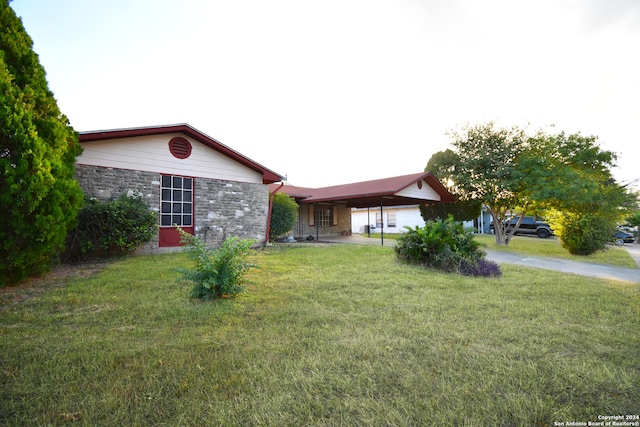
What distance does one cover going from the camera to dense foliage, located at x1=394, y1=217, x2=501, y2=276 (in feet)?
21.3

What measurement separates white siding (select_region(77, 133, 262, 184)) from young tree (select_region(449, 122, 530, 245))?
1059 centimetres

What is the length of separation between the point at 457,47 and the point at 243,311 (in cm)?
893

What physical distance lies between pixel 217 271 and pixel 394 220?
22.7m

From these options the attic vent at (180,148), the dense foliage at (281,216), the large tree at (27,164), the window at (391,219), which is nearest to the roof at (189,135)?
the attic vent at (180,148)

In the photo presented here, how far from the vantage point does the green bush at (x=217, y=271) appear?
4.09 m

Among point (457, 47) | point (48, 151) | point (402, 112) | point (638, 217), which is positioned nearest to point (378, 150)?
point (402, 112)

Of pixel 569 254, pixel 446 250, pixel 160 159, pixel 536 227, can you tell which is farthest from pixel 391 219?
pixel 160 159

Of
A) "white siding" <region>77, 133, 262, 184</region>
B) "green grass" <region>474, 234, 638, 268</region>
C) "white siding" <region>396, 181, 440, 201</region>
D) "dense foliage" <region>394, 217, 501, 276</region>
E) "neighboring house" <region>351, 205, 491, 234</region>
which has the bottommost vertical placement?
"green grass" <region>474, 234, 638, 268</region>

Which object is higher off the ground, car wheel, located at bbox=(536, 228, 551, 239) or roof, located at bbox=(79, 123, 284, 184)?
roof, located at bbox=(79, 123, 284, 184)

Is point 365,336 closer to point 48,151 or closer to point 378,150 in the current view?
point 48,151

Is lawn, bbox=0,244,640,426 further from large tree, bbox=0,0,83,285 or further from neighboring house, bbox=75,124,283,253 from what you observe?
neighboring house, bbox=75,124,283,253

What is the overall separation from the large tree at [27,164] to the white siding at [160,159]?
2552 millimetres

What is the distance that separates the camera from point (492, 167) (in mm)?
13367

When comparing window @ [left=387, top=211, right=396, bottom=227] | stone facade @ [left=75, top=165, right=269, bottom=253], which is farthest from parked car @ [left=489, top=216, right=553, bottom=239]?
stone facade @ [left=75, top=165, right=269, bottom=253]
